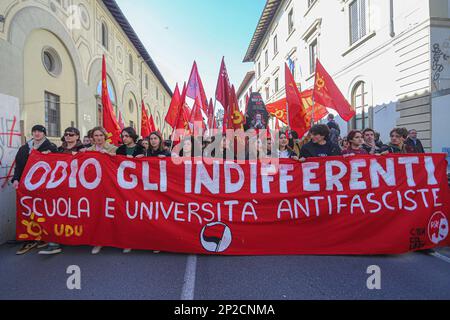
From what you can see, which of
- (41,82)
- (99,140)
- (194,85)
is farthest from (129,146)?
(41,82)

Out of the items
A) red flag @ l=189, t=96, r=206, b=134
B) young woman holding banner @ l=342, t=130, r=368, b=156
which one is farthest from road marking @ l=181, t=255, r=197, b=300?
red flag @ l=189, t=96, r=206, b=134

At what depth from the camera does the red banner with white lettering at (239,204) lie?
3768mm

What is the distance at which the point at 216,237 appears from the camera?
149 inches

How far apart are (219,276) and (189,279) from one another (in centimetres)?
33

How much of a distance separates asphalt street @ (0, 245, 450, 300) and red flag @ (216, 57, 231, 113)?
366 centimetres

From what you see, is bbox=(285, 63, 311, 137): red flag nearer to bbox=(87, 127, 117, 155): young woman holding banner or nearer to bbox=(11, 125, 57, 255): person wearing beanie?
bbox=(87, 127, 117, 155): young woman holding banner

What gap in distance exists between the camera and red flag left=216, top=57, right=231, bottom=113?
20.8 ft

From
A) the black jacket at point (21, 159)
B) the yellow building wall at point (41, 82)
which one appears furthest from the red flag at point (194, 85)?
the yellow building wall at point (41, 82)

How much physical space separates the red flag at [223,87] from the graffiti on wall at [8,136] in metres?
3.76

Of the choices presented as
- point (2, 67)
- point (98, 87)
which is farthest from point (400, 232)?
point (98, 87)

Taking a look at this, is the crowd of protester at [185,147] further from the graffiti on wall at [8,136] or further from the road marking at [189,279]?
the road marking at [189,279]

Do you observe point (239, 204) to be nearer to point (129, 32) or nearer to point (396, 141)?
point (396, 141)
